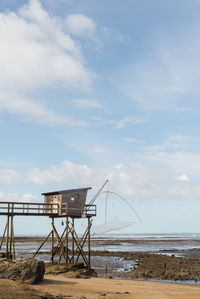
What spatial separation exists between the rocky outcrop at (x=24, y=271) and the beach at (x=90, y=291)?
60cm

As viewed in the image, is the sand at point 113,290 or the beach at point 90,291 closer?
the beach at point 90,291

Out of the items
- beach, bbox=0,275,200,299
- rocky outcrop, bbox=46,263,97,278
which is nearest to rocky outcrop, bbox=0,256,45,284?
beach, bbox=0,275,200,299

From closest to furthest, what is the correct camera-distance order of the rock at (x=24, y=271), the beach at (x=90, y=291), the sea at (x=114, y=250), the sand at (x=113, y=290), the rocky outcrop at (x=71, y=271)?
the beach at (x=90, y=291) < the sand at (x=113, y=290) < the rock at (x=24, y=271) < the rocky outcrop at (x=71, y=271) < the sea at (x=114, y=250)

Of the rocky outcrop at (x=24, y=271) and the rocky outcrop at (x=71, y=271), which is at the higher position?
the rocky outcrop at (x=24, y=271)

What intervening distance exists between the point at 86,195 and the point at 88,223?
2.78 m

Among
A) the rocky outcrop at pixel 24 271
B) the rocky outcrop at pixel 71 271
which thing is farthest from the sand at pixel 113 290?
the rocky outcrop at pixel 71 271

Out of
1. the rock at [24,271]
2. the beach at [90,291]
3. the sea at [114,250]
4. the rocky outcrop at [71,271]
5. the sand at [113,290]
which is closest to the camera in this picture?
the beach at [90,291]

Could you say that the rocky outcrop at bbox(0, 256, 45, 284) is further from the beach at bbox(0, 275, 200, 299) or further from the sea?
the sea

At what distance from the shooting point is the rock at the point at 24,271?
21.1 m

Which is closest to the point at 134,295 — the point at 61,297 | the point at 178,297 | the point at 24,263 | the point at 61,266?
the point at 178,297

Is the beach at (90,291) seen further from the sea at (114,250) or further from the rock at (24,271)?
the sea at (114,250)

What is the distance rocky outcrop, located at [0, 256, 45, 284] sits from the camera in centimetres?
2114

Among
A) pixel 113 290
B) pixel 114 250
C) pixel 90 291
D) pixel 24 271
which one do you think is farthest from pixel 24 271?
pixel 114 250

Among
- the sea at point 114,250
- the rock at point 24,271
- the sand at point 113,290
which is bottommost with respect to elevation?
the sea at point 114,250
